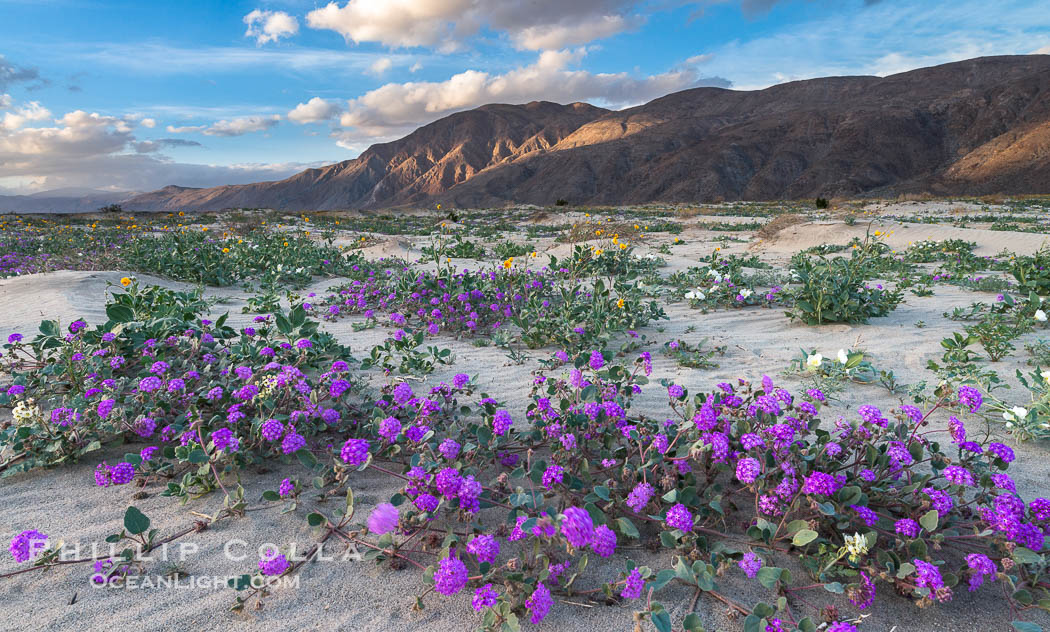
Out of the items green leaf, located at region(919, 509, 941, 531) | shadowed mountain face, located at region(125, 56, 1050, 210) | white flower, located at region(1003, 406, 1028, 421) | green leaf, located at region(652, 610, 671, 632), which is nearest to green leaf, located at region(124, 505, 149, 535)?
green leaf, located at region(652, 610, 671, 632)

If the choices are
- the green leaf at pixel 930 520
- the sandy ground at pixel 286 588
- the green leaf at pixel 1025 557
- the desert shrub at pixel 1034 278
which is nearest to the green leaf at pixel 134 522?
the sandy ground at pixel 286 588

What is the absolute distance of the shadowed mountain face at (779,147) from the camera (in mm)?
57469

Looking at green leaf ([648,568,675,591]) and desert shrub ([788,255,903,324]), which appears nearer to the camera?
green leaf ([648,568,675,591])

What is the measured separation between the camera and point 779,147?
224 feet

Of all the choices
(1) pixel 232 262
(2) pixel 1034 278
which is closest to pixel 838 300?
(2) pixel 1034 278

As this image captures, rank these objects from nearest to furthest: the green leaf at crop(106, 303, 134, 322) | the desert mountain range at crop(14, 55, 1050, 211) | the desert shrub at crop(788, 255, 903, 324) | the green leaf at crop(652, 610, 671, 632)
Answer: the green leaf at crop(652, 610, 671, 632) → the green leaf at crop(106, 303, 134, 322) → the desert shrub at crop(788, 255, 903, 324) → the desert mountain range at crop(14, 55, 1050, 211)

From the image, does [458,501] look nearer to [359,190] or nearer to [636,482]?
[636,482]

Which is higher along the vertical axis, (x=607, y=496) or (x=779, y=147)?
(x=779, y=147)

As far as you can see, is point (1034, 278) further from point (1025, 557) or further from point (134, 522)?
point (134, 522)

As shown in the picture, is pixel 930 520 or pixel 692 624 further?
pixel 930 520

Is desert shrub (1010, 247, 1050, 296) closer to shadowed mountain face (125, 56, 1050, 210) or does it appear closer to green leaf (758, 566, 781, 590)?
green leaf (758, 566, 781, 590)

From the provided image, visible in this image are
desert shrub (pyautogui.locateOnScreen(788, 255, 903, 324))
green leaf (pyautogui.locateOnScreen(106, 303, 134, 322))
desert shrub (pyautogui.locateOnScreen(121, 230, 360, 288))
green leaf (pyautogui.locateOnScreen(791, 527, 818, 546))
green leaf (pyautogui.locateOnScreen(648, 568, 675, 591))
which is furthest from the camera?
desert shrub (pyautogui.locateOnScreen(121, 230, 360, 288))

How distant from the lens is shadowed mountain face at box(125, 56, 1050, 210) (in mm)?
57469

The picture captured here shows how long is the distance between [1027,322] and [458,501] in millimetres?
5727
